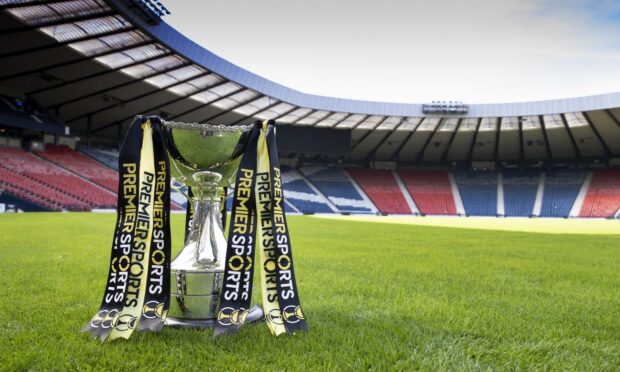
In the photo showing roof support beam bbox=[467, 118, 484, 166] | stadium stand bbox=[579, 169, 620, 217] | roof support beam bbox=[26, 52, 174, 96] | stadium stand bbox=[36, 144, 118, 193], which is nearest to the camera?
roof support beam bbox=[26, 52, 174, 96]

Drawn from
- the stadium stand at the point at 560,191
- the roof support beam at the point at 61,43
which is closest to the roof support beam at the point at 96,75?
the roof support beam at the point at 61,43

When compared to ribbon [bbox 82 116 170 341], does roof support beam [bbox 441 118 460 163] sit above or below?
above

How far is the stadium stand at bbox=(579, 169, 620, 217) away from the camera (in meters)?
42.2

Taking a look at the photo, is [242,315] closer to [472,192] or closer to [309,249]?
[309,249]

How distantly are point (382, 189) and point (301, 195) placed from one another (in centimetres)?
1015

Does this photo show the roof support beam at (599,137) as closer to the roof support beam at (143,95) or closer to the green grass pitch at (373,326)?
the roof support beam at (143,95)

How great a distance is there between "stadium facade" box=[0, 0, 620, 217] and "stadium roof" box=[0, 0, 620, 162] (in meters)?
0.10

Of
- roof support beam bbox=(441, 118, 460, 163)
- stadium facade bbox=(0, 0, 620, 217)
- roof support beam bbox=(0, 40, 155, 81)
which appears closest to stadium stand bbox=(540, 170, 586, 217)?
stadium facade bbox=(0, 0, 620, 217)

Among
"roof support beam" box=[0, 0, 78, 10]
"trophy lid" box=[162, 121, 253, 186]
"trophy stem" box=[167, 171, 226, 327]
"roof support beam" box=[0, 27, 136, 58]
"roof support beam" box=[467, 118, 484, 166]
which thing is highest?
"roof support beam" box=[0, 0, 78, 10]

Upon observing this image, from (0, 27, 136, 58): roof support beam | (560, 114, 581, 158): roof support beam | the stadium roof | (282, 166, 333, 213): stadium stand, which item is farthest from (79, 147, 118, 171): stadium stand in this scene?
(560, 114, 581, 158): roof support beam

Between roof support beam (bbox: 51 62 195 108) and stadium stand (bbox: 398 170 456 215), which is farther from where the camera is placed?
stadium stand (bbox: 398 170 456 215)

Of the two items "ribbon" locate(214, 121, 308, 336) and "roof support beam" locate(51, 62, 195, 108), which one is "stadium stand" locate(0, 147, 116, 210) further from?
"ribbon" locate(214, 121, 308, 336)

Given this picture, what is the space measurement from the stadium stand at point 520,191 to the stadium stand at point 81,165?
37.5m

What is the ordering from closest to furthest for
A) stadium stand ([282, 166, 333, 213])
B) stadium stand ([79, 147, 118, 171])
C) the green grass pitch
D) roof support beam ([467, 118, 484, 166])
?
the green grass pitch, stadium stand ([79, 147, 118, 171]), roof support beam ([467, 118, 484, 166]), stadium stand ([282, 166, 333, 213])
